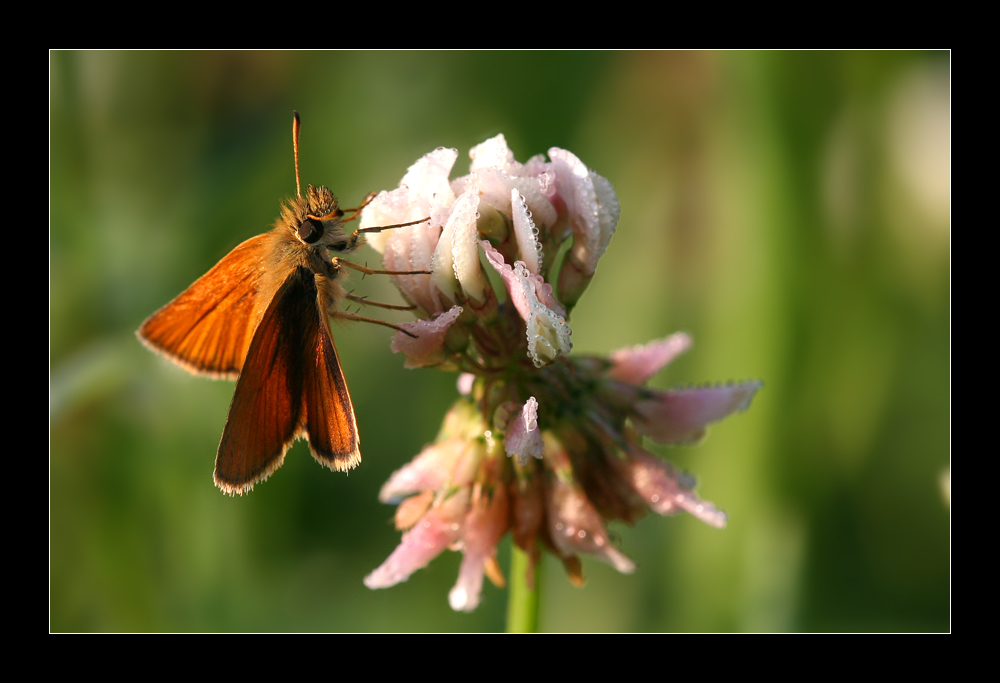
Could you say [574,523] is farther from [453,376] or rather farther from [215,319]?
[453,376]

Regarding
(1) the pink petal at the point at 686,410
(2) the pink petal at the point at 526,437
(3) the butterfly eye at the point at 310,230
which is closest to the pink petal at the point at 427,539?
(2) the pink petal at the point at 526,437

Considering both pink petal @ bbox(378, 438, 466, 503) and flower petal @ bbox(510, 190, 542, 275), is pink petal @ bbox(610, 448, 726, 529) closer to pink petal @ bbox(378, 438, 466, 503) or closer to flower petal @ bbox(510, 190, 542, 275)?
pink petal @ bbox(378, 438, 466, 503)

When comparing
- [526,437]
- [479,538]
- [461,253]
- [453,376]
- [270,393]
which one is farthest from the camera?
[453,376]

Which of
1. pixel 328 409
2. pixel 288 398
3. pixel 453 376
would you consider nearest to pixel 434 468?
pixel 328 409

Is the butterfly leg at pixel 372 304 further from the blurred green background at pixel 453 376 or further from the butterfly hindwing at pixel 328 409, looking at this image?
the blurred green background at pixel 453 376

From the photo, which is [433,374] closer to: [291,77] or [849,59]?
[291,77]
